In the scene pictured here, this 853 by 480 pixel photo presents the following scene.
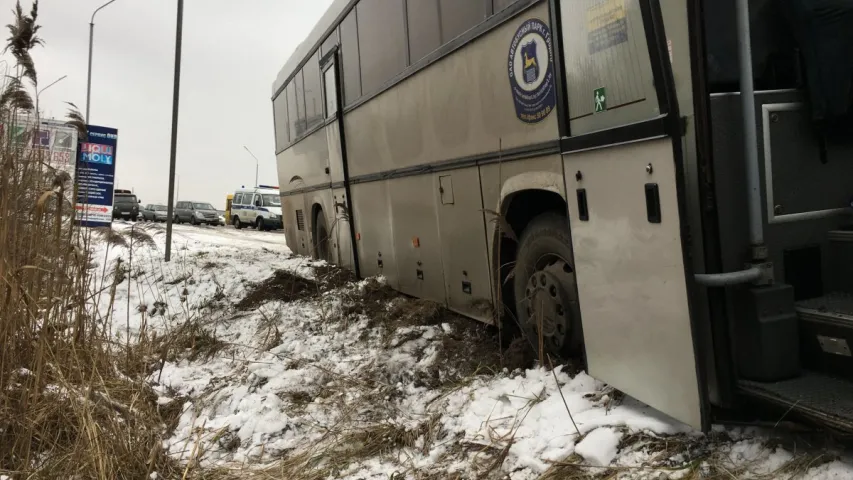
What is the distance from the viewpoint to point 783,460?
2.36 meters

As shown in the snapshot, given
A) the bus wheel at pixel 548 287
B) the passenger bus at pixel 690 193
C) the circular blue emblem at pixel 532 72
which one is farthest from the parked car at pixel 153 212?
the passenger bus at pixel 690 193

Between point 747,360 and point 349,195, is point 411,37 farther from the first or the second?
point 747,360

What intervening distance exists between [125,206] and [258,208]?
9.23m

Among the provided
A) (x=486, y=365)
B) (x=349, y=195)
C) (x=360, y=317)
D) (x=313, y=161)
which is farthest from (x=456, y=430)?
(x=313, y=161)

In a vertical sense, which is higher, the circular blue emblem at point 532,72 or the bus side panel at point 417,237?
the circular blue emblem at point 532,72

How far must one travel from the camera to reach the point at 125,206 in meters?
34.4

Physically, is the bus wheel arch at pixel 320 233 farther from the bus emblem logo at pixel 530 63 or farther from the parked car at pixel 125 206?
the parked car at pixel 125 206

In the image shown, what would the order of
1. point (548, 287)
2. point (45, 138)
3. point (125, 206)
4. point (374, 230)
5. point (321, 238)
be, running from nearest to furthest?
point (548, 287) → point (45, 138) → point (374, 230) → point (321, 238) → point (125, 206)

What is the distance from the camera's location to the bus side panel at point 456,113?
398 cm

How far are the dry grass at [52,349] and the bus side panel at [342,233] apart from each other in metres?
4.15

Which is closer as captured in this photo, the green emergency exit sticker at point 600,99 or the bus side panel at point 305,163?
the green emergency exit sticker at point 600,99

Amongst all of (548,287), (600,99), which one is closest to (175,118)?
(548,287)

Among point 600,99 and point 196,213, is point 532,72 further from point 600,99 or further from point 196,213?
point 196,213

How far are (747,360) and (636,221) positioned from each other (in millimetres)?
741
